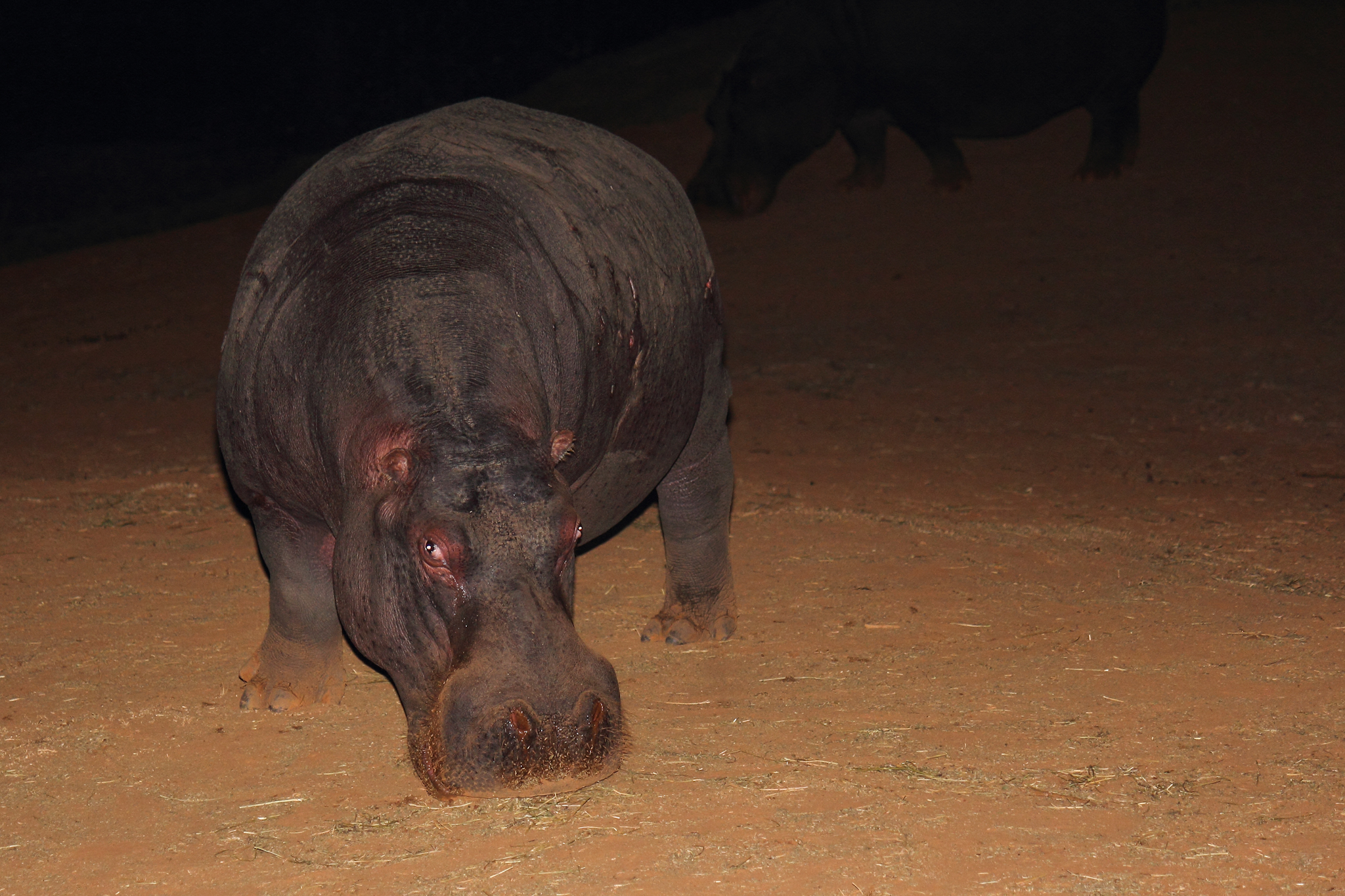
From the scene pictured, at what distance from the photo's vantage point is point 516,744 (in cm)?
279

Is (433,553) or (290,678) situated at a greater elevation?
(433,553)

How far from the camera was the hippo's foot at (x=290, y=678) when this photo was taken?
→ 162 inches

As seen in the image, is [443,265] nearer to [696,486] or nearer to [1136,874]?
[696,486]

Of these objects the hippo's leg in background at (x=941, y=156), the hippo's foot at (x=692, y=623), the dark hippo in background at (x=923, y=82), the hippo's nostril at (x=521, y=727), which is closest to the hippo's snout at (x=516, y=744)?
the hippo's nostril at (x=521, y=727)

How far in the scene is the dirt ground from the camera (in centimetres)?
308

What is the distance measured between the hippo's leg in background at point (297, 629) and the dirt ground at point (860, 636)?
0.35 feet

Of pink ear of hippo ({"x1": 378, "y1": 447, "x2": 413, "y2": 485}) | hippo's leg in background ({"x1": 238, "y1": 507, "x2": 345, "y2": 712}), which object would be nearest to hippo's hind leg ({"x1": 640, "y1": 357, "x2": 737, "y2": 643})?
hippo's leg in background ({"x1": 238, "y1": 507, "x2": 345, "y2": 712})

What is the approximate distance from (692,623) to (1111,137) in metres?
10.4

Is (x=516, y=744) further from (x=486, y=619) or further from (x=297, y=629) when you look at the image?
(x=297, y=629)

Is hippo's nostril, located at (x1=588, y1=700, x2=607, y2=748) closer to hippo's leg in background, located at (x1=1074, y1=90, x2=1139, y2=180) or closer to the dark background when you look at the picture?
hippo's leg in background, located at (x1=1074, y1=90, x2=1139, y2=180)

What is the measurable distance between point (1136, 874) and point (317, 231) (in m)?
2.57

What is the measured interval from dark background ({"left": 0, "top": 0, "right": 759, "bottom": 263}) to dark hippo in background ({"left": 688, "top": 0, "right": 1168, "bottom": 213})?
7.97m

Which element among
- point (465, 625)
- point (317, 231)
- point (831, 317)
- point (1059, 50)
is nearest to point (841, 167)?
point (1059, 50)

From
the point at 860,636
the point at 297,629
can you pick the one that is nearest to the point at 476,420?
the point at 297,629
